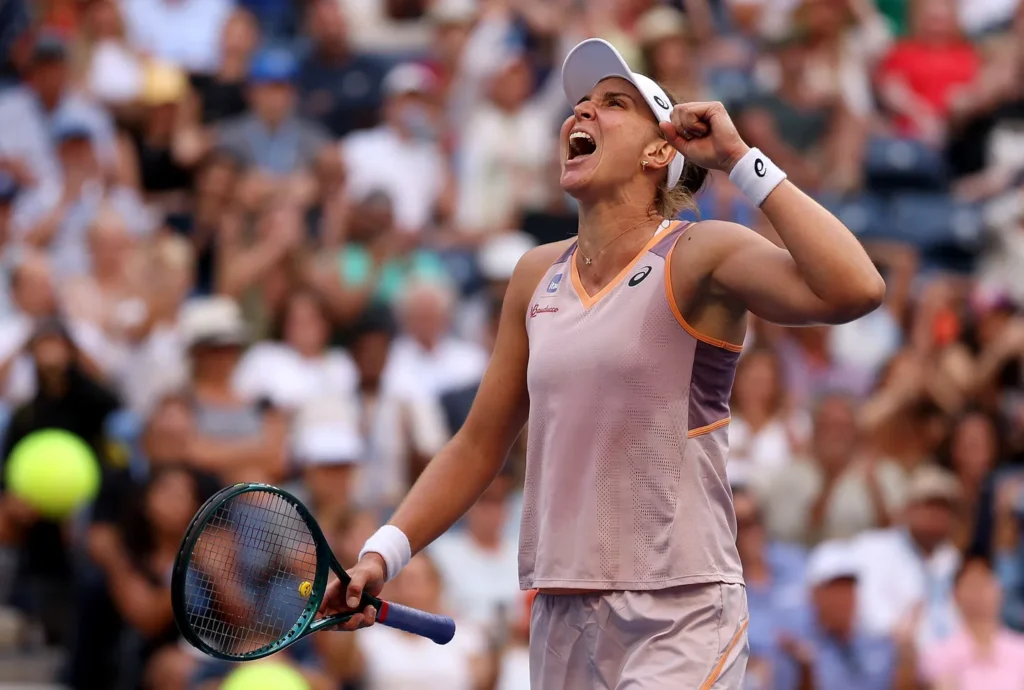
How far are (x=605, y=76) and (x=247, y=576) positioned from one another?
1.58m

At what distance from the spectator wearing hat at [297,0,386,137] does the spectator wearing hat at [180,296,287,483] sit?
10.1 feet

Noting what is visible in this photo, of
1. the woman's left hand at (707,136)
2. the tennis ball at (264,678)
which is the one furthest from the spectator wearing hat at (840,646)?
the woman's left hand at (707,136)

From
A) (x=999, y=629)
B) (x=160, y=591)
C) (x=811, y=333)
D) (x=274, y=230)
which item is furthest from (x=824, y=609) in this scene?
(x=274, y=230)

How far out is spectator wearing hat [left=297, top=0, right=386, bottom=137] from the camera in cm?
1177

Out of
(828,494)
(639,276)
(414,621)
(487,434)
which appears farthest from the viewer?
(828,494)

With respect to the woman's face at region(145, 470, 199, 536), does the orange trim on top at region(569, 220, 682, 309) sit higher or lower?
higher

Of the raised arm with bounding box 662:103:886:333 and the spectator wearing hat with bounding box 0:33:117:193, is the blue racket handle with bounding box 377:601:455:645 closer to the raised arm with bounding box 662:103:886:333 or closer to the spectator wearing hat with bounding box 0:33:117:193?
the raised arm with bounding box 662:103:886:333

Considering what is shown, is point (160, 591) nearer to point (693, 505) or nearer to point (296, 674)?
point (296, 674)

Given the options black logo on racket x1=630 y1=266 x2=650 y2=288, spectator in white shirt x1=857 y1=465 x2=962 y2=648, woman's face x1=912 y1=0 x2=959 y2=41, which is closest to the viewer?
black logo on racket x1=630 y1=266 x2=650 y2=288

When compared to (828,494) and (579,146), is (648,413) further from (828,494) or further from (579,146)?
(828,494)

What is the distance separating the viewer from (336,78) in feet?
39.7

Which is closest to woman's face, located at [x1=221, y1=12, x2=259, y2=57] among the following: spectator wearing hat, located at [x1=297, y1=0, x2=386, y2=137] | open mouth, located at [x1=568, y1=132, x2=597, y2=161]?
spectator wearing hat, located at [x1=297, y1=0, x2=386, y2=137]

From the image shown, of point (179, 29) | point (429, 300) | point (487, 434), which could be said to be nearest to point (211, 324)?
point (429, 300)

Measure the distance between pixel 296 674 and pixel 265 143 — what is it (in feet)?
15.1
